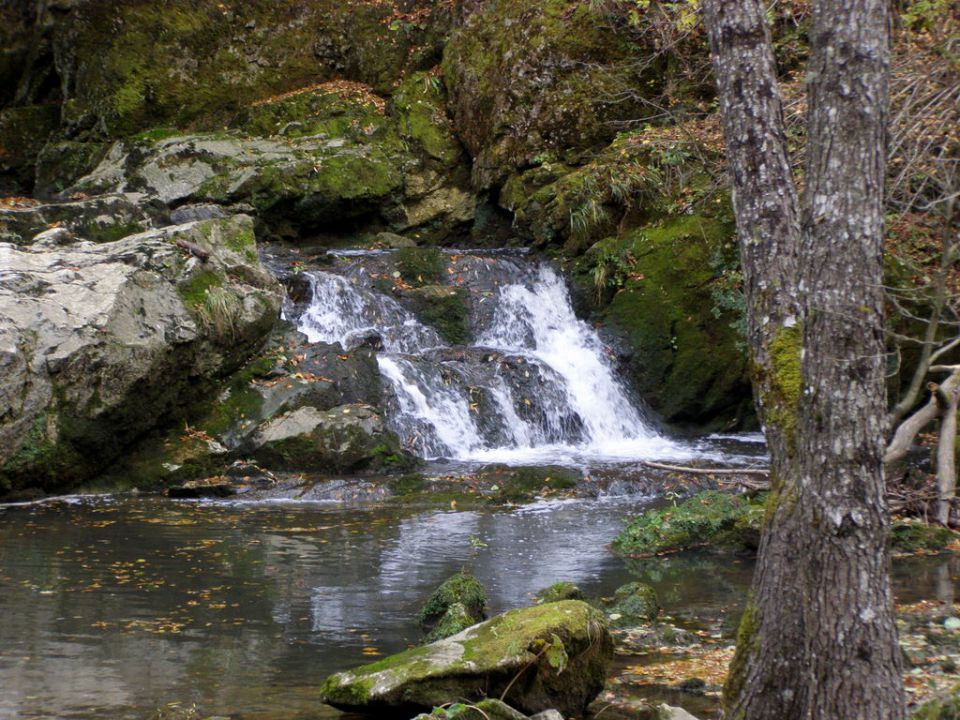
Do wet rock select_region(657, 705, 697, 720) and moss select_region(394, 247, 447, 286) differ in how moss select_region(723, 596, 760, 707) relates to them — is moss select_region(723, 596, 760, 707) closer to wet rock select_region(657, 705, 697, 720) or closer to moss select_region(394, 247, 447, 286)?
wet rock select_region(657, 705, 697, 720)

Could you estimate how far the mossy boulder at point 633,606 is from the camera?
6.52 meters

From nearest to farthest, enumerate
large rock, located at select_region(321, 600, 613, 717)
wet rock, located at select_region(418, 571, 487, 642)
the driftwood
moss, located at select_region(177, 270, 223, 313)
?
1. large rock, located at select_region(321, 600, 613, 717)
2. wet rock, located at select_region(418, 571, 487, 642)
3. moss, located at select_region(177, 270, 223, 313)
4. the driftwood

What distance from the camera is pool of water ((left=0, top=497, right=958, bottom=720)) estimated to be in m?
5.34

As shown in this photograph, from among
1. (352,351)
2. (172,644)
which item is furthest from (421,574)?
(352,351)

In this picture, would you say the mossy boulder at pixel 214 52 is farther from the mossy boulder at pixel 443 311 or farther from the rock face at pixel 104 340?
the rock face at pixel 104 340

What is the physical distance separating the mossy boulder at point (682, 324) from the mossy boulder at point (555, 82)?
308 centimetres

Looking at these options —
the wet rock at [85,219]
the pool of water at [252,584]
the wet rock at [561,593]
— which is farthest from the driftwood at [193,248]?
the wet rock at [561,593]

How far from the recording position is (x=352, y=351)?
13125 mm

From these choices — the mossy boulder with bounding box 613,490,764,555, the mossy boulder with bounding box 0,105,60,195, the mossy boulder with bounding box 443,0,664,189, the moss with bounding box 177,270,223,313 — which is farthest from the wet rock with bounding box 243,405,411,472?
the mossy boulder with bounding box 0,105,60,195

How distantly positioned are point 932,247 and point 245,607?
10.0 m

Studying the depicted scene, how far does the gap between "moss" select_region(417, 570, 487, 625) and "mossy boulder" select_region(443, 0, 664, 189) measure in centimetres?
1174

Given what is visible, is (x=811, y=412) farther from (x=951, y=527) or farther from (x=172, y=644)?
(x=951, y=527)

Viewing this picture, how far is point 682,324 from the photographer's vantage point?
14500 mm

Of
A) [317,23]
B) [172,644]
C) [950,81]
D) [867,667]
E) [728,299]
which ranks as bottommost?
[172,644]
